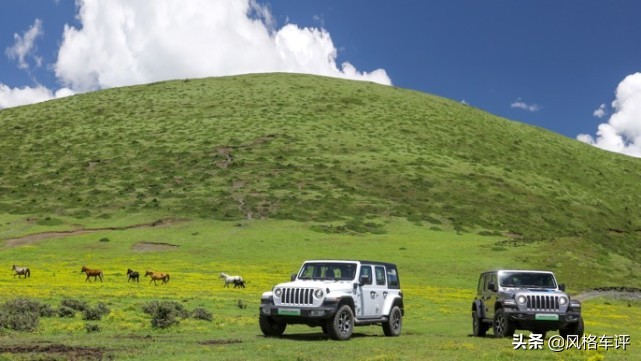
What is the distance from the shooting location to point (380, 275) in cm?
2691

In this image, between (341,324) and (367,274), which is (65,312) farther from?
(367,274)

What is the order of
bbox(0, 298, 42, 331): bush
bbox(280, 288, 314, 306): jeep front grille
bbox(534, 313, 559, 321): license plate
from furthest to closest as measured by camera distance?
bbox(0, 298, 42, 331): bush
bbox(534, 313, 559, 321): license plate
bbox(280, 288, 314, 306): jeep front grille

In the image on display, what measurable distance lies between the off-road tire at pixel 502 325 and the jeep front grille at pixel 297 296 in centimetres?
697

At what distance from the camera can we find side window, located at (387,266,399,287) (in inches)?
1085

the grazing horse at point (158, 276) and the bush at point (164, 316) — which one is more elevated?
the grazing horse at point (158, 276)

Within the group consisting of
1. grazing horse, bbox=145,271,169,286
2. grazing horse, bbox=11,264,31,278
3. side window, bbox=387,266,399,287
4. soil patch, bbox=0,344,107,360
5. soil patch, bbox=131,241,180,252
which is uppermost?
soil patch, bbox=131,241,180,252

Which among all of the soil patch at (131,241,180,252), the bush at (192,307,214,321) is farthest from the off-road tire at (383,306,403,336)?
the soil patch at (131,241,180,252)

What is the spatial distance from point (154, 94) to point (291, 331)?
144545 mm

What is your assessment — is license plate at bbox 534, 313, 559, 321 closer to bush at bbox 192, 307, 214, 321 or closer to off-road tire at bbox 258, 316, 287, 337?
off-road tire at bbox 258, 316, 287, 337

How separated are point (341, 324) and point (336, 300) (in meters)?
1.01

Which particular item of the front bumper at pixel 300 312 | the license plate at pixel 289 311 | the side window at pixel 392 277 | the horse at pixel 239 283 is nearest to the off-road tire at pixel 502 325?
the side window at pixel 392 277

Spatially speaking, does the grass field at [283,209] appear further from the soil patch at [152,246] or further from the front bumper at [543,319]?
the front bumper at [543,319]

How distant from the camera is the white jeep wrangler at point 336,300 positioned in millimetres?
23297

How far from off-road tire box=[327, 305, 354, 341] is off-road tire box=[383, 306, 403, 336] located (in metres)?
3.16
